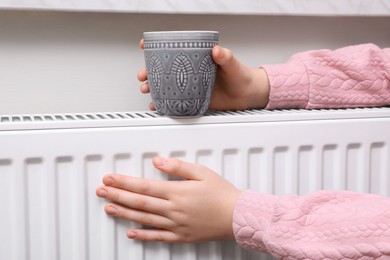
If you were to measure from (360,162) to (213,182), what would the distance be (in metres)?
0.21

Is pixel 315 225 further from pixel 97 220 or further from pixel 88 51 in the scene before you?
pixel 88 51

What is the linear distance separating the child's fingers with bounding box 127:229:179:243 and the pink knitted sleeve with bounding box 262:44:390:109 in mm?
231

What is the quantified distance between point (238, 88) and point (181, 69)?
13 cm

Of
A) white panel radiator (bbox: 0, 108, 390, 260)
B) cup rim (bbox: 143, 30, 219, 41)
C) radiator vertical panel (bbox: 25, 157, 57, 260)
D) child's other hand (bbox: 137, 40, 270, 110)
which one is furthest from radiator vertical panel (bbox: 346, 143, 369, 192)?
radiator vertical panel (bbox: 25, 157, 57, 260)

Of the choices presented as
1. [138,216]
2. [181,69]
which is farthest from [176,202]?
[181,69]

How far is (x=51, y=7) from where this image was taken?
0.77 m

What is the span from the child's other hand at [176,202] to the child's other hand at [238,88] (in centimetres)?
13

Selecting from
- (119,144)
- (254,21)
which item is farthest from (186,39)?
(254,21)

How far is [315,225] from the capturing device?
0.68m

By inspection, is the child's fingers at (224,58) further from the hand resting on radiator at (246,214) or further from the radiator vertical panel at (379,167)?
the radiator vertical panel at (379,167)

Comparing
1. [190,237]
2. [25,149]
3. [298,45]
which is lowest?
[190,237]

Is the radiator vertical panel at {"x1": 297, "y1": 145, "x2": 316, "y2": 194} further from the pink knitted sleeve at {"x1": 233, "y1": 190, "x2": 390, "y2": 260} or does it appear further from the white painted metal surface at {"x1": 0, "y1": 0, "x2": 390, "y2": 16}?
the white painted metal surface at {"x1": 0, "y1": 0, "x2": 390, "y2": 16}

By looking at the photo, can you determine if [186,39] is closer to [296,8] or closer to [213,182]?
[213,182]

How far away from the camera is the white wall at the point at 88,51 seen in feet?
2.64
